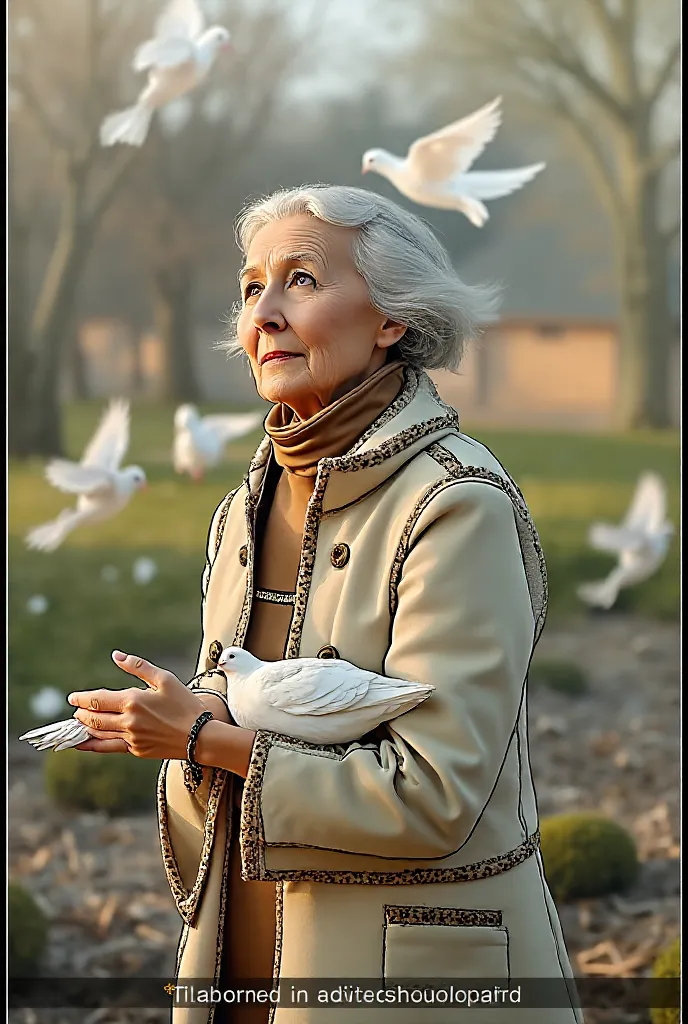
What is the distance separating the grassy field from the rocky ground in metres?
0.26

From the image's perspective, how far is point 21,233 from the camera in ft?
17.0

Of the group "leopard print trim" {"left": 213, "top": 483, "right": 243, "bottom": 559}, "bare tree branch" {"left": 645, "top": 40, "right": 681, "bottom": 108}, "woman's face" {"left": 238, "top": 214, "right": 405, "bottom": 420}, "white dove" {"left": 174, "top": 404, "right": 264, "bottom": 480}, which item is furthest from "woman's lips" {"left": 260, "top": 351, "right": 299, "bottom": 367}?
"bare tree branch" {"left": 645, "top": 40, "right": 681, "bottom": 108}

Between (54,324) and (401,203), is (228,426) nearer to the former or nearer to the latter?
(401,203)

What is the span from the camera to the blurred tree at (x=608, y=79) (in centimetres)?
515

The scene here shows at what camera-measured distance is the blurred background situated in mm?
5055

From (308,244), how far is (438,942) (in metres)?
1.01

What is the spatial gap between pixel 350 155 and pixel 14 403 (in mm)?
1855

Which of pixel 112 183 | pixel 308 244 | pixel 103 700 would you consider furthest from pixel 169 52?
pixel 103 700

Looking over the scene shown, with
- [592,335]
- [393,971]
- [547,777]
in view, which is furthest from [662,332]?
[393,971]

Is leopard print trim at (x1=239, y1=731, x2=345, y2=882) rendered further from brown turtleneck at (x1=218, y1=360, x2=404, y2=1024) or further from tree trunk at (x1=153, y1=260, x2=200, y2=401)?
tree trunk at (x1=153, y1=260, x2=200, y2=401)

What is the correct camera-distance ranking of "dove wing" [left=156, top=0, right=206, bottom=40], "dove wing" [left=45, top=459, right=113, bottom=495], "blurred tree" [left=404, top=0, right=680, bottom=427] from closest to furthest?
1. "dove wing" [left=156, top=0, right=206, bottom=40]
2. "dove wing" [left=45, top=459, right=113, bottom=495]
3. "blurred tree" [left=404, top=0, right=680, bottom=427]

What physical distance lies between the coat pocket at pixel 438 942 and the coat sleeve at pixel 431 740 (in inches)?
4.5

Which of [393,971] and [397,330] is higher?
[397,330]

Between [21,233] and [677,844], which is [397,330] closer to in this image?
[677,844]
